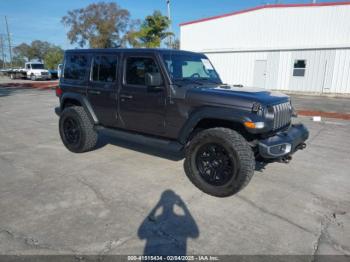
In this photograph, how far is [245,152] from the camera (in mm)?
3504

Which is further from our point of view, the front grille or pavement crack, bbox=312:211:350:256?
the front grille

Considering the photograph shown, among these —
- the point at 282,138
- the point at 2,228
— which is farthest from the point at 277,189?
the point at 2,228

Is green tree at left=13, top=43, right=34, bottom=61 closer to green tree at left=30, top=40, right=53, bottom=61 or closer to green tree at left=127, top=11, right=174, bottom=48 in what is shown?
green tree at left=30, top=40, right=53, bottom=61

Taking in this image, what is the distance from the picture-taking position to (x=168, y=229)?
297 centimetres

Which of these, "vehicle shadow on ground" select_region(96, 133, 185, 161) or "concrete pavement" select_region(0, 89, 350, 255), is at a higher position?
"vehicle shadow on ground" select_region(96, 133, 185, 161)

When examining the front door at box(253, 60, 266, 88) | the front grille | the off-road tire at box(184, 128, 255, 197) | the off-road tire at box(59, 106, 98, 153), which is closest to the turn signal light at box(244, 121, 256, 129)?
the off-road tire at box(184, 128, 255, 197)

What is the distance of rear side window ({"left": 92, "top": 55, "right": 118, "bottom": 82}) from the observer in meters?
4.89

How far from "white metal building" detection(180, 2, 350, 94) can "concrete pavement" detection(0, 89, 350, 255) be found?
14.6m

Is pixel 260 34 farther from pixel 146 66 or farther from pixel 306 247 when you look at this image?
pixel 306 247

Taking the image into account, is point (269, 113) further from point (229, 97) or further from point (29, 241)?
point (29, 241)

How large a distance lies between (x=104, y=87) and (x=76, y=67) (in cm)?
107

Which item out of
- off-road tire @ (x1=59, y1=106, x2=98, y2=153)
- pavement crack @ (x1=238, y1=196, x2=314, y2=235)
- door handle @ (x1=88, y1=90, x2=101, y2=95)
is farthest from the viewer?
off-road tire @ (x1=59, y1=106, x2=98, y2=153)

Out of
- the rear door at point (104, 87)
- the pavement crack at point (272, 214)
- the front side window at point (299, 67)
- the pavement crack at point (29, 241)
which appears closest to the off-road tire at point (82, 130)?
the rear door at point (104, 87)

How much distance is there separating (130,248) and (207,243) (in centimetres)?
77
